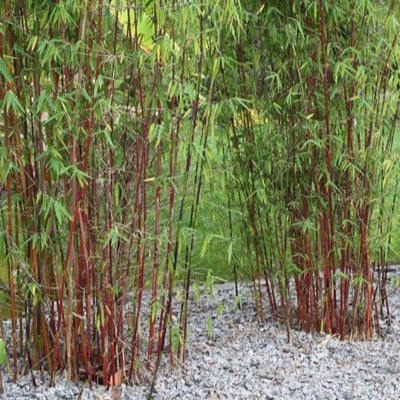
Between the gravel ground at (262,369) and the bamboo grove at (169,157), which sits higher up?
the bamboo grove at (169,157)

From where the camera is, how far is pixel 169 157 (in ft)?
12.1

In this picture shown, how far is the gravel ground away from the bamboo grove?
9 cm

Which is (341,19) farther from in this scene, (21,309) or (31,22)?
(21,309)

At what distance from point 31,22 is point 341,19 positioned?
1.39 m

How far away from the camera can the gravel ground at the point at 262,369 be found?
12.4ft

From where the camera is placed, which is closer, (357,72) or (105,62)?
(105,62)

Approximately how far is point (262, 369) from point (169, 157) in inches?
41.0

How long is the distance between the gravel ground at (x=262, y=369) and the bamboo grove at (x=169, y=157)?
9cm

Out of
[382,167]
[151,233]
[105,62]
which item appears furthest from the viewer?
[382,167]

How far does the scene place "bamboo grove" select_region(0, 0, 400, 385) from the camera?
3.48 metres

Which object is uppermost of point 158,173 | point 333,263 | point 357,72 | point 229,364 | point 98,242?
point 357,72

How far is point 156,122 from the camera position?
3.63 metres

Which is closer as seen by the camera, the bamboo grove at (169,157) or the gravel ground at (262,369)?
the bamboo grove at (169,157)

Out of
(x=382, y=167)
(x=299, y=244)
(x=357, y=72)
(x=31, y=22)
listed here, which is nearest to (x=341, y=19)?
(x=357, y=72)
